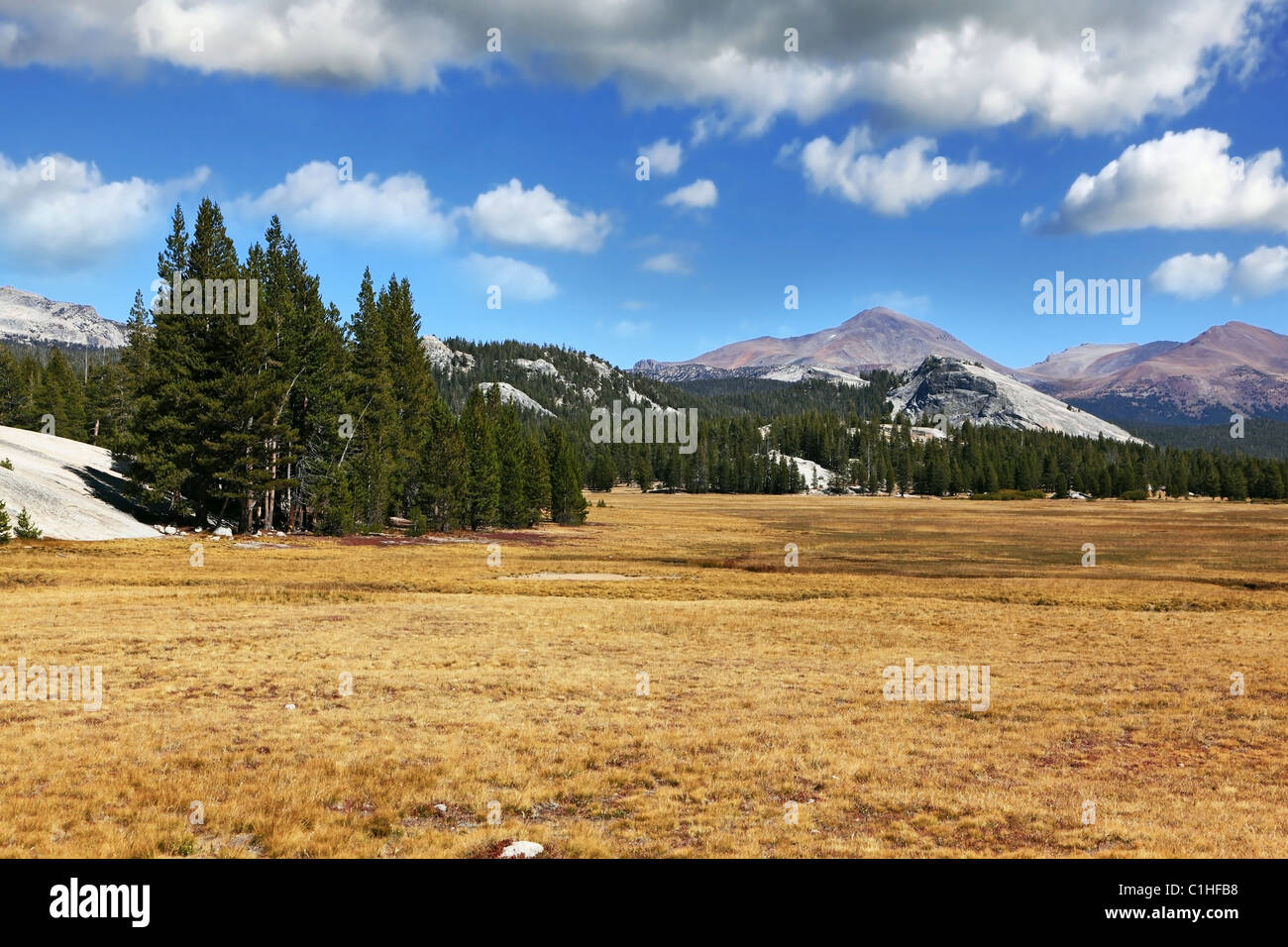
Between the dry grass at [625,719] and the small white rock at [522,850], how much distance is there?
0.35m

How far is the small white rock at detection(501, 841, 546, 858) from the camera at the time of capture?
9.20 m

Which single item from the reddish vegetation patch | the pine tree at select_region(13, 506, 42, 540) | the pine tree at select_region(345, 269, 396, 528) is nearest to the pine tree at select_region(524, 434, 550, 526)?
the reddish vegetation patch

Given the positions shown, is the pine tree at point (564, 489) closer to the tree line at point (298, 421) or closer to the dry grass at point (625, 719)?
the tree line at point (298, 421)

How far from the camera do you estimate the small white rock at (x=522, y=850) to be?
920 centimetres

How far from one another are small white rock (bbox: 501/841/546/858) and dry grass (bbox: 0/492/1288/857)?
13.8 inches

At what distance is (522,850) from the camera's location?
9336 millimetres

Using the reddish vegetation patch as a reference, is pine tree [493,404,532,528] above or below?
above

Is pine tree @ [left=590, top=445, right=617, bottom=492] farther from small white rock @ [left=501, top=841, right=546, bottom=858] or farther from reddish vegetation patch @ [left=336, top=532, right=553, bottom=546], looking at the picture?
small white rock @ [left=501, top=841, right=546, bottom=858]

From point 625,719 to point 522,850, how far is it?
7114 millimetres

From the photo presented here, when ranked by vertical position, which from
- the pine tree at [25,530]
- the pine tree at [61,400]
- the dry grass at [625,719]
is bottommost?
the dry grass at [625,719]

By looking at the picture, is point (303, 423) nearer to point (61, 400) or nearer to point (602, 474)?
point (61, 400)

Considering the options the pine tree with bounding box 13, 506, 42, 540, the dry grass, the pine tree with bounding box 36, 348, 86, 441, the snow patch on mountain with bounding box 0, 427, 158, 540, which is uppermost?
the pine tree with bounding box 36, 348, 86, 441

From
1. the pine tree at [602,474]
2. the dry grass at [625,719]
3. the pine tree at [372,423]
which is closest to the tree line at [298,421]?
the pine tree at [372,423]
